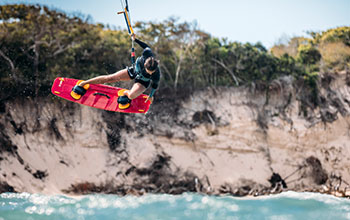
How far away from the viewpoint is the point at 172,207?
49.5 ft

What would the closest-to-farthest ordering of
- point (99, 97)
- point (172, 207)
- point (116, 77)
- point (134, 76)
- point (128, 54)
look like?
point (134, 76)
point (116, 77)
point (99, 97)
point (172, 207)
point (128, 54)

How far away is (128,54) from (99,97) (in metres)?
7.11

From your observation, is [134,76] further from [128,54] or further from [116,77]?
[128,54]

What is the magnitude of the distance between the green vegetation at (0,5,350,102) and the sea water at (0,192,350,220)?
4.21m

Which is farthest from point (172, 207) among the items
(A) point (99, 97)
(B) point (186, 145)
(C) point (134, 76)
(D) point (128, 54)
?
(C) point (134, 76)

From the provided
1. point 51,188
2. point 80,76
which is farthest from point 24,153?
point 80,76

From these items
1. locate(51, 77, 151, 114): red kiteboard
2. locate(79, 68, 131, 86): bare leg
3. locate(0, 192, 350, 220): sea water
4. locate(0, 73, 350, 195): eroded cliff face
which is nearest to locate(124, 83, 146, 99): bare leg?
locate(79, 68, 131, 86): bare leg

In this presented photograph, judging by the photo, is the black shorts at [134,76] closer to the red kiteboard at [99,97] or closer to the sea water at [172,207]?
the red kiteboard at [99,97]

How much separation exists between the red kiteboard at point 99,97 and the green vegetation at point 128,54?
232 inches

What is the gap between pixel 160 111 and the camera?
16391 millimetres

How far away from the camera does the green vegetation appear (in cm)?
1497

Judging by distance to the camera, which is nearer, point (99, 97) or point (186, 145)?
point (99, 97)

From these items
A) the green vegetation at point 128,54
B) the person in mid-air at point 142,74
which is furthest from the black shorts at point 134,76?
the green vegetation at point 128,54

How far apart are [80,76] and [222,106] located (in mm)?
5938
